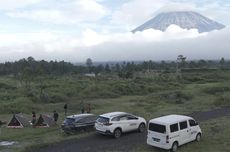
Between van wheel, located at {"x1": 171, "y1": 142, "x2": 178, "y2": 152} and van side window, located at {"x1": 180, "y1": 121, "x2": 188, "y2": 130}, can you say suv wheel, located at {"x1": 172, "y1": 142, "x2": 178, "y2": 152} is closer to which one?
van wheel, located at {"x1": 171, "y1": 142, "x2": 178, "y2": 152}

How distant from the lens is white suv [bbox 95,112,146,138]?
27.2 m

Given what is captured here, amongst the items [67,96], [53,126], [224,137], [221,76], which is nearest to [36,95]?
[67,96]

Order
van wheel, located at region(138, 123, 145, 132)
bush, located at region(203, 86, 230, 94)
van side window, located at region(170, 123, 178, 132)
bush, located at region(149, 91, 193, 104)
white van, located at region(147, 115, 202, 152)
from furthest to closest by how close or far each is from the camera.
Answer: bush, located at region(203, 86, 230, 94) → bush, located at region(149, 91, 193, 104) → van wheel, located at region(138, 123, 145, 132) → van side window, located at region(170, 123, 178, 132) → white van, located at region(147, 115, 202, 152)

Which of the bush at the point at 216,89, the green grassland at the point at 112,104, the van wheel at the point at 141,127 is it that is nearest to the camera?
the green grassland at the point at 112,104

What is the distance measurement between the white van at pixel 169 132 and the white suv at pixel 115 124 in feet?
14.0

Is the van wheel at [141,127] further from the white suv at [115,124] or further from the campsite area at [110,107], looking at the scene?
the campsite area at [110,107]

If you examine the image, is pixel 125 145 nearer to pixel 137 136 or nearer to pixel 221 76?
pixel 137 136

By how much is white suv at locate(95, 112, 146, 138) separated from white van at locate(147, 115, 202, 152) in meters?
4.27

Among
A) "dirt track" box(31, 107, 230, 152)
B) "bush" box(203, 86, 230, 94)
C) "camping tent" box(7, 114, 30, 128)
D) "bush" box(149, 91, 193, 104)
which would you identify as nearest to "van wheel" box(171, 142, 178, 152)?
"dirt track" box(31, 107, 230, 152)

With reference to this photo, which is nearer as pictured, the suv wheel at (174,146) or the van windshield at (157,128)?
the van windshield at (157,128)

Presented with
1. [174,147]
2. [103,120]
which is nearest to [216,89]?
[103,120]

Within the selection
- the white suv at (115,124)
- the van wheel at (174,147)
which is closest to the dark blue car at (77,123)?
the white suv at (115,124)

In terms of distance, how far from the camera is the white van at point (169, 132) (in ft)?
74.6

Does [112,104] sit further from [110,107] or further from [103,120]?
[103,120]
